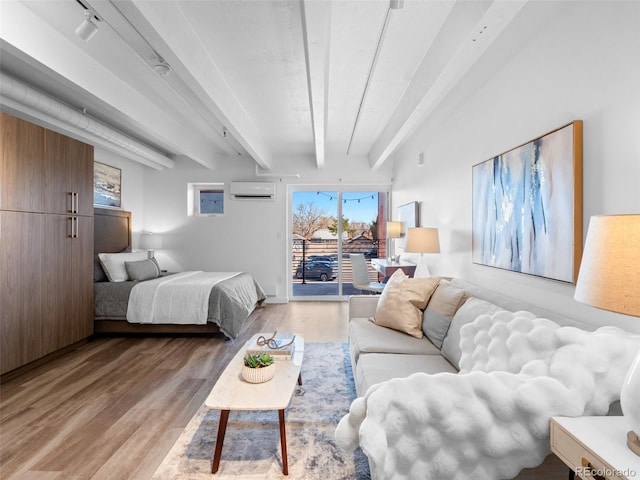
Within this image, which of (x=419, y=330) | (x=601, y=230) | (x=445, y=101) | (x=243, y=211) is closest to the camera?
(x=601, y=230)

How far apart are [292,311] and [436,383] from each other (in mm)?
4518

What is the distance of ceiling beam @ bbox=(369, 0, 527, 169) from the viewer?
69.4 inches

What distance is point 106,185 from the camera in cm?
499

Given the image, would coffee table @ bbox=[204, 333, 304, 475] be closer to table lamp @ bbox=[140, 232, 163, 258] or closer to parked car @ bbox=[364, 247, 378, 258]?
parked car @ bbox=[364, 247, 378, 258]

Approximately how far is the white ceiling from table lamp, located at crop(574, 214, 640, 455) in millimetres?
1320

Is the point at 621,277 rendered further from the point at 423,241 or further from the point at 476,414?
the point at 423,241

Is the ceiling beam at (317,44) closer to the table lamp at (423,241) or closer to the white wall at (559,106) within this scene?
the white wall at (559,106)

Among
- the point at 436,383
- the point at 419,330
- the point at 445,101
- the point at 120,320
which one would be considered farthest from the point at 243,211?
the point at 436,383

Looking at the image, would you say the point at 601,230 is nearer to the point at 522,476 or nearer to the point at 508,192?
the point at 522,476

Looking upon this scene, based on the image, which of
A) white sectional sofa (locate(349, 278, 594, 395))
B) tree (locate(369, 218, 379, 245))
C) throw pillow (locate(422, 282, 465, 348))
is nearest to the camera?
white sectional sofa (locate(349, 278, 594, 395))

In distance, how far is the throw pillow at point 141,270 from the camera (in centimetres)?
439

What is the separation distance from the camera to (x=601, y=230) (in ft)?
3.31

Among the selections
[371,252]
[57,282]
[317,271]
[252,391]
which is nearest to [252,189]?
[317,271]

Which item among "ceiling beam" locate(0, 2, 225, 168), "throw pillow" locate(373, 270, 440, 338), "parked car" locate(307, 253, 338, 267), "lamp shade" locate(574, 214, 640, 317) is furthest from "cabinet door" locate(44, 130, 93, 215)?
"lamp shade" locate(574, 214, 640, 317)
